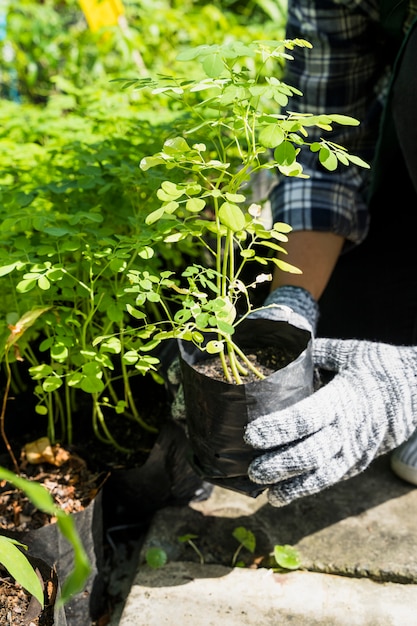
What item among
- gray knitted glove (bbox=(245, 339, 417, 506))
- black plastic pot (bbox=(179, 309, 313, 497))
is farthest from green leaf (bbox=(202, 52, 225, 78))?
gray knitted glove (bbox=(245, 339, 417, 506))

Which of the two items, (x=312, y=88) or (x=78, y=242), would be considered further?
(x=312, y=88)

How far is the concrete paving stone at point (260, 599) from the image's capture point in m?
1.31

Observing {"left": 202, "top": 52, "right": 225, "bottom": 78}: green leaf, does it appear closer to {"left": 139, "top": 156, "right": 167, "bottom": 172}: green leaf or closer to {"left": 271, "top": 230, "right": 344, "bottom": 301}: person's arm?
{"left": 139, "top": 156, "right": 167, "bottom": 172}: green leaf

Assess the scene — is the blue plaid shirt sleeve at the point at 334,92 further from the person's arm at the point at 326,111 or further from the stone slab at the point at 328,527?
the stone slab at the point at 328,527

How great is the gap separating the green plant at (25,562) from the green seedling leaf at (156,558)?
52cm

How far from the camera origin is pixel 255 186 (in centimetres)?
250

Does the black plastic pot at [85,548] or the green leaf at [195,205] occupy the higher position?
the green leaf at [195,205]

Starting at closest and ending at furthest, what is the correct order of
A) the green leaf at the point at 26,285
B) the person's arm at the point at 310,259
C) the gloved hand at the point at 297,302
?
1. the green leaf at the point at 26,285
2. the gloved hand at the point at 297,302
3. the person's arm at the point at 310,259

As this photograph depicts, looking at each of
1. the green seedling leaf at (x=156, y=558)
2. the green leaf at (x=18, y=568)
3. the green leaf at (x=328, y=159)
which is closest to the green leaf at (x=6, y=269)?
the green leaf at (x=18, y=568)

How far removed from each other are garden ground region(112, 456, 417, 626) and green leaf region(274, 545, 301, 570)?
20 mm

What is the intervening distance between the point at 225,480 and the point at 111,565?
398 millimetres

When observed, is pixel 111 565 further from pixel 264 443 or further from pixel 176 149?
pixel 176 149

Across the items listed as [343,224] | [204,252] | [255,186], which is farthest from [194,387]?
[255,186]

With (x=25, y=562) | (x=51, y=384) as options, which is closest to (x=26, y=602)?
(x=25, y=562)
